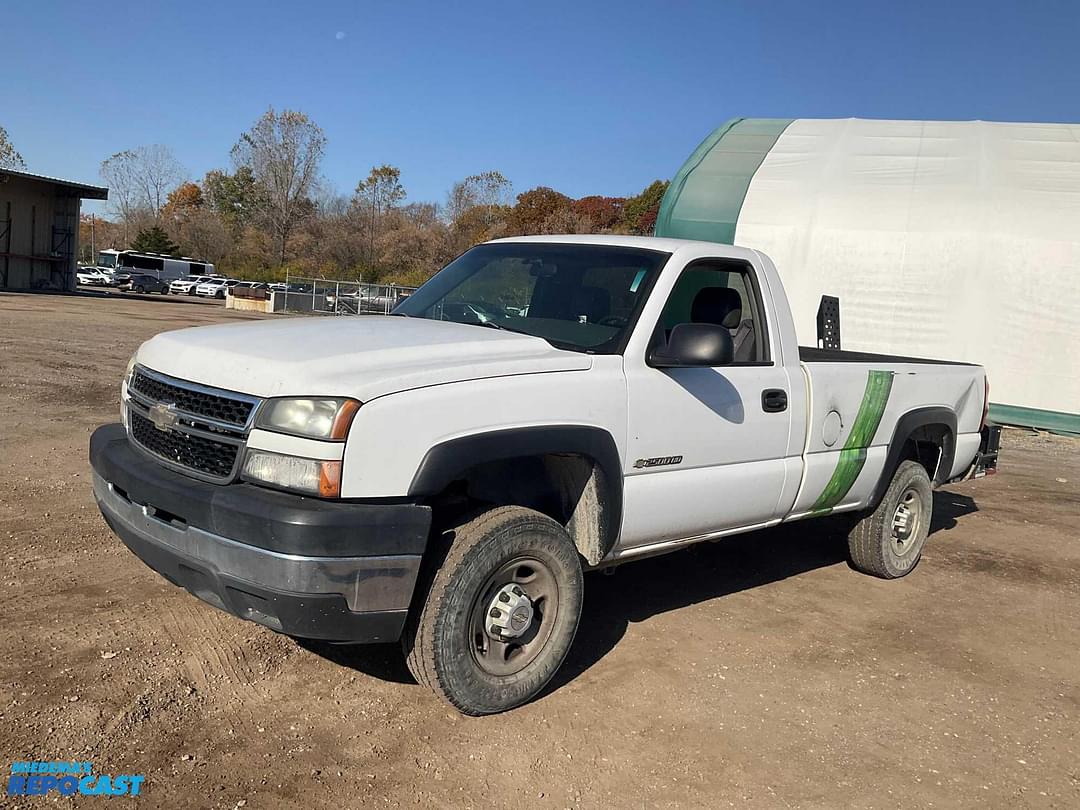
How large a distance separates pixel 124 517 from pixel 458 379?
150cm

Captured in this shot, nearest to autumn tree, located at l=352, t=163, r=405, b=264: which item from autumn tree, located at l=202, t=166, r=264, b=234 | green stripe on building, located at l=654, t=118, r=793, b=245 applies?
autumn tree, located at l=202, t=166, r=264, b=234

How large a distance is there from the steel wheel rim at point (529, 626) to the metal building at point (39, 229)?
144 feet

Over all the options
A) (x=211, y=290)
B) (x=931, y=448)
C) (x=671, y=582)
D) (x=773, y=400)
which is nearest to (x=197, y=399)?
(x=773, y=400)

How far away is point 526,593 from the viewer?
3812mm

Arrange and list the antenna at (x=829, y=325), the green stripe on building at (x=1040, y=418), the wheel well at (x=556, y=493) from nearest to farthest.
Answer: the wheel well at (x=556, y=493) < the antenna at (x=829, y=325) < the green stripe on building at (x=1040, y=418)

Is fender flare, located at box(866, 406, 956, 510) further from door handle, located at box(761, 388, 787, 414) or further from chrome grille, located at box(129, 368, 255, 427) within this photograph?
chrome grille, located at box(129, 368, 255, 427)

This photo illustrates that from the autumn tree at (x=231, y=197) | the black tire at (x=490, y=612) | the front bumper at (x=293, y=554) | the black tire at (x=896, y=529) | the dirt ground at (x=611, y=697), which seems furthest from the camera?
the autumn tree at (x=231, y=197)

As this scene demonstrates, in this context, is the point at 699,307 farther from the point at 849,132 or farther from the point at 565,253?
the point at 849,132

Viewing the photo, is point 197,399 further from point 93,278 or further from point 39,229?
point 93,278

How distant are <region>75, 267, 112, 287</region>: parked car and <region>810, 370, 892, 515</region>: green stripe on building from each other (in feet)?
199

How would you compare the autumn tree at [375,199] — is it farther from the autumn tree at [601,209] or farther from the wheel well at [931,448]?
the wheel well at [931,448]

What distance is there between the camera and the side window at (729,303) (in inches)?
187

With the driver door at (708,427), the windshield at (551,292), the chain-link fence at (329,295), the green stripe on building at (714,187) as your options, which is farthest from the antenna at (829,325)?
the chain-link fence at (329,295)

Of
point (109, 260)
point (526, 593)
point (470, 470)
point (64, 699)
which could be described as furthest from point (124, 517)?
point (109, 260)
